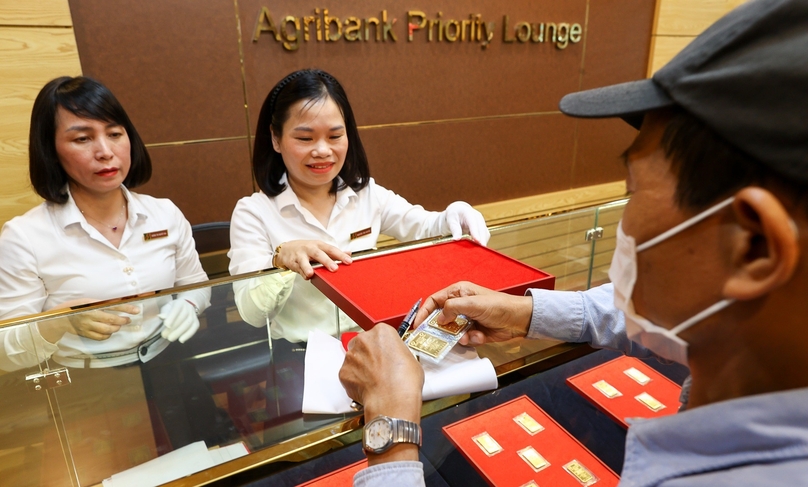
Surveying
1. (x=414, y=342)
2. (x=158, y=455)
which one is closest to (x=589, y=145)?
(x=414, y=342)

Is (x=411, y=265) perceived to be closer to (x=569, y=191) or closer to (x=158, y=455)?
(x=158, y=455)

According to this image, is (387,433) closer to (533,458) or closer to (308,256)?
(533,458)

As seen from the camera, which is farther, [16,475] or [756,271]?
[16,475]

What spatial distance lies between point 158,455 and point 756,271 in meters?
0.92

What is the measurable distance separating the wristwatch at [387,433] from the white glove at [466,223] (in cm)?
82

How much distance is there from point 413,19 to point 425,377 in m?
3.12

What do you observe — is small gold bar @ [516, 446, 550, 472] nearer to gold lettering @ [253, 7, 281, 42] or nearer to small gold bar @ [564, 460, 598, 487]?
small gold bar @ [564, 460, 598, 487]

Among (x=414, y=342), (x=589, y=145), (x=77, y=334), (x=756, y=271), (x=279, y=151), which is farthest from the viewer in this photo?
(x=589, y=145)

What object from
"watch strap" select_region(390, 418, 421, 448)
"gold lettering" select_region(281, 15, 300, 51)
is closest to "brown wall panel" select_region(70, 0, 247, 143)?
"gold lettering" select_region(281, 15, 300, 51)

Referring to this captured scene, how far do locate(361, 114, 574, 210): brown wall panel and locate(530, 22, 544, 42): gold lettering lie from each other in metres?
0.64

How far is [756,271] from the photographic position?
1.77ft

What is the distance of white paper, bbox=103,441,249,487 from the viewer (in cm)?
80

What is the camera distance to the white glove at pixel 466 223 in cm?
160

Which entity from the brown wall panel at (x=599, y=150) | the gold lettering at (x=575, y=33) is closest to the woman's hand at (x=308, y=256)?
the gold lettering at (x=575, y=33)
